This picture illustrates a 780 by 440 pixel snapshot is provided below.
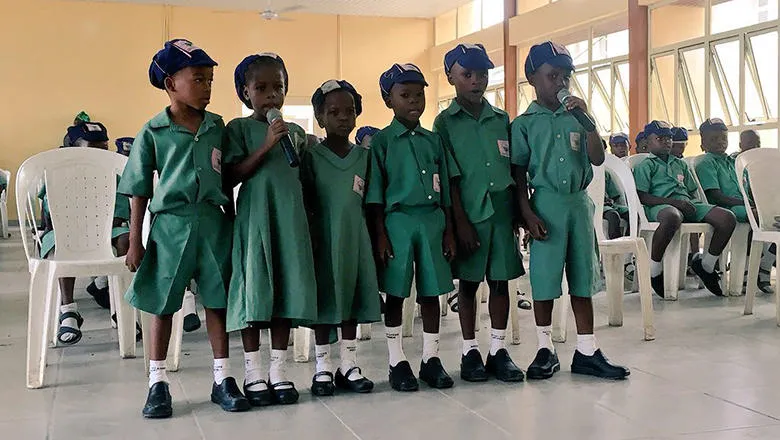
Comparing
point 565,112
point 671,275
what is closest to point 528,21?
point 671,275

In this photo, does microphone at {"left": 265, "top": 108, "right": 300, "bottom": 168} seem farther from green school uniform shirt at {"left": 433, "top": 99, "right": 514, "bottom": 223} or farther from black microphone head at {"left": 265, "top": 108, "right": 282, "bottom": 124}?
green school uniform shirt at {"left": 433, "top": 99, "right": 514, "bottom": 223}

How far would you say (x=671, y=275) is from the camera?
5004mm

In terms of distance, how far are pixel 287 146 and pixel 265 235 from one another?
0.30 meters

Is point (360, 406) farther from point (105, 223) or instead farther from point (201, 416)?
point (105, 223)

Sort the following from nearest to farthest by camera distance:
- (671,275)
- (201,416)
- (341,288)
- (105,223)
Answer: (201,416)
(341,288)
(105,223)
(671,275)

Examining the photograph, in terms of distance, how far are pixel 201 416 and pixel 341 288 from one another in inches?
23.3

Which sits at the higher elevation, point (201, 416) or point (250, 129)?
point (250, 129)

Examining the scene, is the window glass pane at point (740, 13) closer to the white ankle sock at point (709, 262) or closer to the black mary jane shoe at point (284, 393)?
the white ankle sock at point (709, 262)

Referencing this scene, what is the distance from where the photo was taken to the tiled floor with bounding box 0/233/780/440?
2297 mm

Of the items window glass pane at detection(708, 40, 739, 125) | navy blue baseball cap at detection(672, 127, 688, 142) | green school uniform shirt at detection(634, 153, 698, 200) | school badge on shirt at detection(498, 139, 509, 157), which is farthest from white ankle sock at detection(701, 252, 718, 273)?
window glass pane at detection(708, 40, 739, 125)

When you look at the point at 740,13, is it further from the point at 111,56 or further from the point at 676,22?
the point at 111,56

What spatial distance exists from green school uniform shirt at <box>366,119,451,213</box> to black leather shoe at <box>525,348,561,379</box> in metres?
0.66

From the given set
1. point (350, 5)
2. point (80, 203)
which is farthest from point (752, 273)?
point (350, 5)

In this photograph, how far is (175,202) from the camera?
246 cm
